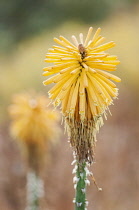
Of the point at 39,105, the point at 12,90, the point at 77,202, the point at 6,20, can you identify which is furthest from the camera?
the point at 6,20

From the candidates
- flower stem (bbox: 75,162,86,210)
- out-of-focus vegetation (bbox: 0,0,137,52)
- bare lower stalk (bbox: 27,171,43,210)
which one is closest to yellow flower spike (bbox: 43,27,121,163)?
flower stem (bbox: 75,162,86,210)

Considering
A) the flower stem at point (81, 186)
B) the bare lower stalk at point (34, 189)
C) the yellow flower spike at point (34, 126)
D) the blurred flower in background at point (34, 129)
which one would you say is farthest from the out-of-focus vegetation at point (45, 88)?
the flower stem at point (81, 186)

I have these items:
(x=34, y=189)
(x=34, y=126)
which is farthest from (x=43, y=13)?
(x=34, y=126)

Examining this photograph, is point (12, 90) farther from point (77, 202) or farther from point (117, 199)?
point (77, 202)

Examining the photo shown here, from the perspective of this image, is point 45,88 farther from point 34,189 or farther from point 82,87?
point 82,87

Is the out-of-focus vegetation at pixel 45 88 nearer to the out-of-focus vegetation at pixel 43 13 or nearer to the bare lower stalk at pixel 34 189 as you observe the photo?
the out-of-focus vegetation at pixel 43 13

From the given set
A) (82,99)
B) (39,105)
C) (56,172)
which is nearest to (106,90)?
(82,99)
